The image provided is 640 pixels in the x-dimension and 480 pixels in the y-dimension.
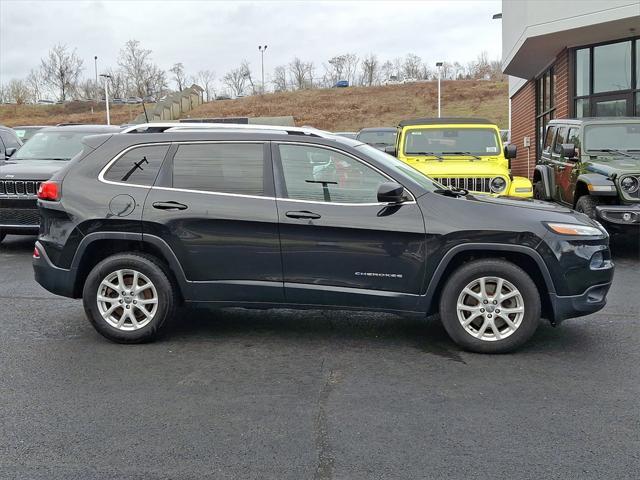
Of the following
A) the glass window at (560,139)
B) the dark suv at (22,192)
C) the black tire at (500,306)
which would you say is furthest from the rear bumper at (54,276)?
the glass window at (560,139)

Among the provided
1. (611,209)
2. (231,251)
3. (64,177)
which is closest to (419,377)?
(231,251)

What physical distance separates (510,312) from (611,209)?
14.8 feet

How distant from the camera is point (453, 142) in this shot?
11.1 meters

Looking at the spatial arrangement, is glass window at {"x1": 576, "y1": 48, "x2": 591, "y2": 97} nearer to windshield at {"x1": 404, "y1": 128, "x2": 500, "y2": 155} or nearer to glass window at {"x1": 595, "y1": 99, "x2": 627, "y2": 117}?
glass window at {"x1": 595, "y1": 99, "x2": 627, "y2": 117}

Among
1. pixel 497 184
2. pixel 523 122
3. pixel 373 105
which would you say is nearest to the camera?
pixel 497 184

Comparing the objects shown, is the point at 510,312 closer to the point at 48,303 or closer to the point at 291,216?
the point at 291,216

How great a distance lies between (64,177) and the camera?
5734mm

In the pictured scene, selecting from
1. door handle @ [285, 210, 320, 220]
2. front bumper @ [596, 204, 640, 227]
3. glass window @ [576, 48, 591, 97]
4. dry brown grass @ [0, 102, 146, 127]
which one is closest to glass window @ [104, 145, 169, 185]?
door handle @ [285, 210, 320, 220]

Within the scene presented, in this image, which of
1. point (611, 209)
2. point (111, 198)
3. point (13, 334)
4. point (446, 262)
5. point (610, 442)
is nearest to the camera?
point (610, 442)

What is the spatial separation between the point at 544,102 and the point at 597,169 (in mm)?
11212

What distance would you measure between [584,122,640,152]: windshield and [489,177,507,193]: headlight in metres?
1.42

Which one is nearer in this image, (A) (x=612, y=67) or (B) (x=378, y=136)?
(A) (x=612, y=67)

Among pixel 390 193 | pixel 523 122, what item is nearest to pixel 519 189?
pixel 390 193

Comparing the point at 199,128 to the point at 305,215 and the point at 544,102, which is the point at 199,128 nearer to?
the point at 305,215
